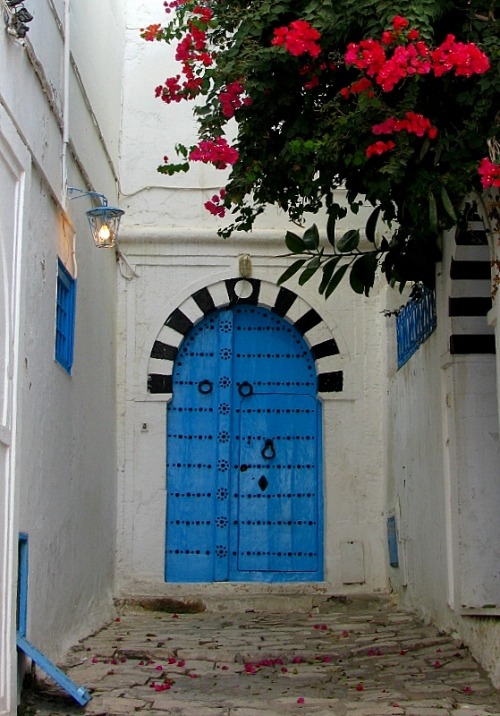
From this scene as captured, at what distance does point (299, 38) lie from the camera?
4.39 metres

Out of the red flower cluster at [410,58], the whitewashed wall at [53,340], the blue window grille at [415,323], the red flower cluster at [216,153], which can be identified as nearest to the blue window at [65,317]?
the whitewashed wall at [53,340]

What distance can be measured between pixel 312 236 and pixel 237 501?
369 centimetres

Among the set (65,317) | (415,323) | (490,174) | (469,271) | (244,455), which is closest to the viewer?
(490,174)

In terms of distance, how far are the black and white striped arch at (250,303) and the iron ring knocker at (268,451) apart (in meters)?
0.64

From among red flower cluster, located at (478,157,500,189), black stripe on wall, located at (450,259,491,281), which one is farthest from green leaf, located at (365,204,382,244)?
red flower cluster, located at (478,157,500,189)

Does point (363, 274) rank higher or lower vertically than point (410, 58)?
lower

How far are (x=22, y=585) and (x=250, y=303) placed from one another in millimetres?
4668

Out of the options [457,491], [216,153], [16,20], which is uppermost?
[16,20]

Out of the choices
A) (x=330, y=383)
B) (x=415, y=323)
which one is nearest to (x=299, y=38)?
(x=415, y=323)

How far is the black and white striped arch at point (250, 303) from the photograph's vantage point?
9.05 metres

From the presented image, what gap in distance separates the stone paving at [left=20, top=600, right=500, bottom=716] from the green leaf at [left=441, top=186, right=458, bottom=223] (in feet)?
A: 7.18

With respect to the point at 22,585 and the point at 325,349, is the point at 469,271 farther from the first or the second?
the point at 22,585

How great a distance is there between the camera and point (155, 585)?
8742 mm

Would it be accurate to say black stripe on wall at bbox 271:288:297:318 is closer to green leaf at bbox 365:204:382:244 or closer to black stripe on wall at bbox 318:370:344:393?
black stripe on wall at bbox 318:370:344:393
